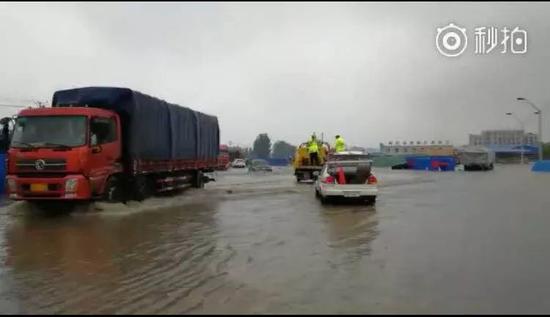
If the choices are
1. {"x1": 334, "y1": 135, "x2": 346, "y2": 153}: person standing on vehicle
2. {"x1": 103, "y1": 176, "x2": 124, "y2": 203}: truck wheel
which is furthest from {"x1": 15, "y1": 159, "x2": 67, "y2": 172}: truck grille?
{"x1": 334, "y1": 135, "x2": 346, "y2": 153}: person standing on vehicle

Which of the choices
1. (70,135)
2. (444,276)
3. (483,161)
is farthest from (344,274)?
(483,161)

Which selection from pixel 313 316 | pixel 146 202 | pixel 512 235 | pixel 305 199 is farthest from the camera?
pixel 305 199

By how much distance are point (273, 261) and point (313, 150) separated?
71.0 ft

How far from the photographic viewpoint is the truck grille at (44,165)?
44.5 ft

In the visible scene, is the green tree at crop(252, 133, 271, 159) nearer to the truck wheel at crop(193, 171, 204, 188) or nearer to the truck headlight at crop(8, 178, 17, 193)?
the truck wheel at crop(193, 171, 204, 188)

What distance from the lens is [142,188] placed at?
56.6 ft

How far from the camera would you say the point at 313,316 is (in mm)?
5539

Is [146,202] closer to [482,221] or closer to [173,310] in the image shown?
[482,221]

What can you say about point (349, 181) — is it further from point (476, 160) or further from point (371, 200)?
point (476, 160)

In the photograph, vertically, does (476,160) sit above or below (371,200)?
above

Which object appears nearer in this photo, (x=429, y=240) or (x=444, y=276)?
(x=444, y=276)

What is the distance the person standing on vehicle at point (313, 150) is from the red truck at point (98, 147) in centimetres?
1004

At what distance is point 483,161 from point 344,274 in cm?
5720

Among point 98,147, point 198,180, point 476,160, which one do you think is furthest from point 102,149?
point 476,160
